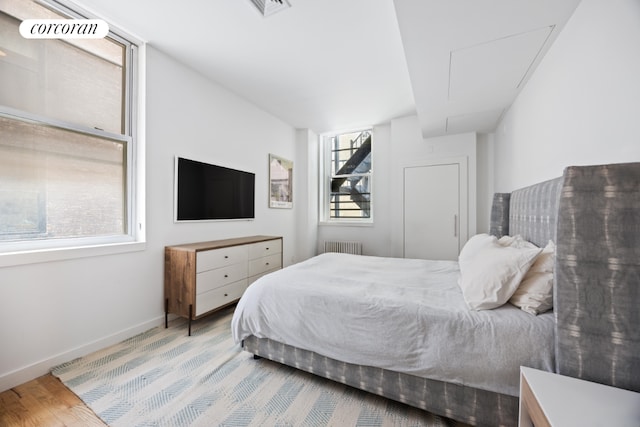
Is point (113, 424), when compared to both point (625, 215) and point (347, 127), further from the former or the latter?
point (347, 127)

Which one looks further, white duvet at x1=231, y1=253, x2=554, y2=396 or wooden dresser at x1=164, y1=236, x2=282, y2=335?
wooden dresser at x1=164, y1=236, x2=282, y2=335

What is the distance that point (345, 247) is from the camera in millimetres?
4684

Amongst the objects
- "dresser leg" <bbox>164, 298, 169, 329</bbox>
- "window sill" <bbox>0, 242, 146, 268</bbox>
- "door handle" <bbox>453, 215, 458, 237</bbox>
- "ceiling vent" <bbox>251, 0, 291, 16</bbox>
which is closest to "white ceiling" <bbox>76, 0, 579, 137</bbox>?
"ceiling vent" <bbox>251, 0, 291, 16</bbox>

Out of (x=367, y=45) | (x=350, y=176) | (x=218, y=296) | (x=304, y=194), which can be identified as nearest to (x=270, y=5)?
(x=367, y=45)

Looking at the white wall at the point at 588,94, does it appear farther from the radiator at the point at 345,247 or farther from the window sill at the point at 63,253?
the window sill at the point at 63,253

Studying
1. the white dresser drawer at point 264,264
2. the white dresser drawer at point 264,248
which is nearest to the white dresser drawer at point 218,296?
the white dresser drawer at point 264,264

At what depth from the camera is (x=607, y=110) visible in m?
1.23

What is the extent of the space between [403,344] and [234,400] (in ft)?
3.45

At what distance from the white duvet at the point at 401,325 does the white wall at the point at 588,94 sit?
920 millimetres

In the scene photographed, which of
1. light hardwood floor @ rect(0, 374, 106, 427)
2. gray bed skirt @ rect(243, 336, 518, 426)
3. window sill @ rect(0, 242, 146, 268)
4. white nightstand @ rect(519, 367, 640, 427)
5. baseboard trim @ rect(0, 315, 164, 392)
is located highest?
window sill @ rect(0, 242, 146, 268)

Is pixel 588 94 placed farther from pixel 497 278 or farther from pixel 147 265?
pixel 147 265

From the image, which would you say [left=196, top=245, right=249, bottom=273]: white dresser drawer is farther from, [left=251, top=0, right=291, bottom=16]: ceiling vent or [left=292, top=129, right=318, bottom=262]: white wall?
[left=251, top=0, right=291, bottom=16]: ceiling vent

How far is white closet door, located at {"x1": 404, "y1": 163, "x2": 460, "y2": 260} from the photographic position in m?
3.87

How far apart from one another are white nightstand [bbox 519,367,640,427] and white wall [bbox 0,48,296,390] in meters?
2.79
